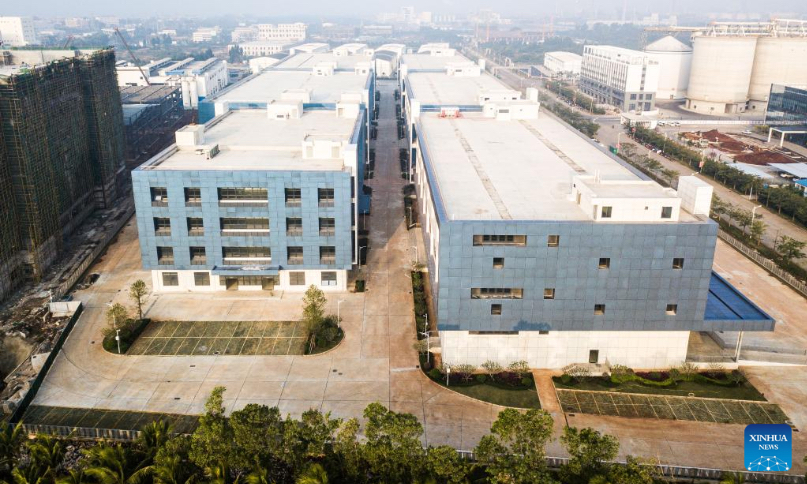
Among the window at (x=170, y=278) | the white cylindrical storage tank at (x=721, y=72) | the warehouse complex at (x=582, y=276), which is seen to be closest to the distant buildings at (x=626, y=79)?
the white cylindrical storage tank at (x=721, y=72)

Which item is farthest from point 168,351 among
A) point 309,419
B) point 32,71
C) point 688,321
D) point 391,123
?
point 391,123

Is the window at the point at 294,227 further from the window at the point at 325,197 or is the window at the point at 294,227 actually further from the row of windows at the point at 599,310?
the row of windows at the point at 599,310

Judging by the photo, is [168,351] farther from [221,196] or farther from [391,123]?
[391,123]

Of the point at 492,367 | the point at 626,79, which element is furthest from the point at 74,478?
the point at 626,79

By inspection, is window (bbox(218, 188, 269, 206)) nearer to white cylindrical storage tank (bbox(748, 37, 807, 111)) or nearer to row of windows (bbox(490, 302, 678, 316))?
row of windows (bbox(490, 302, 678, 316))

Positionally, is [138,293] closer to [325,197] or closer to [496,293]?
[325,197]

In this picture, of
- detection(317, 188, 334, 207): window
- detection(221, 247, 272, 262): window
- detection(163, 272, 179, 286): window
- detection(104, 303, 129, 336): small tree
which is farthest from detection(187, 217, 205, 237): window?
detection(317, 188, 334, 207): window
